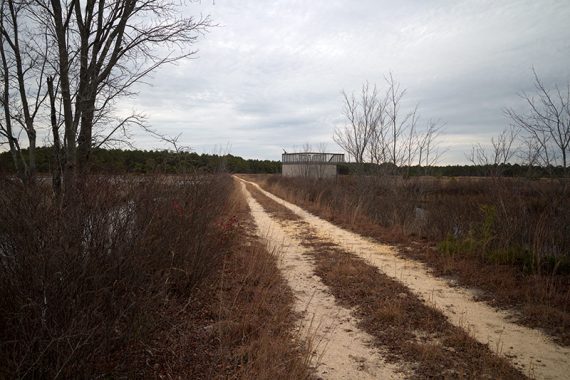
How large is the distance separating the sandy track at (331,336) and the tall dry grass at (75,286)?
1740 mm

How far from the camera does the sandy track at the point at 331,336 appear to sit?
12.0ft

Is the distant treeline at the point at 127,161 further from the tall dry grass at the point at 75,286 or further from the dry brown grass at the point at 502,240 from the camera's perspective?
the dry brown grass at the point at 502,240

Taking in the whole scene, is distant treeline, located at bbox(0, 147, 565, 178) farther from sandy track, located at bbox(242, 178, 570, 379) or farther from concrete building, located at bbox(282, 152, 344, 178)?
concrete building, located at bbox(282, 152, 344, 178)

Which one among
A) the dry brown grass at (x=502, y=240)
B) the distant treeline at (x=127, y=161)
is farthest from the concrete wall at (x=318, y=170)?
the distant treeline at (x=127, y=161)

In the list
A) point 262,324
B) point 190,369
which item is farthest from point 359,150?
point 190,369

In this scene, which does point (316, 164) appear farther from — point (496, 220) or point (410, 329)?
point (410, 329)

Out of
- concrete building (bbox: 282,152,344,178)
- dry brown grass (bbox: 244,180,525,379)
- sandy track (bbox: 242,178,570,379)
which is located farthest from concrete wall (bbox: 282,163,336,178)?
dry brown grass (bbox: 244,180,525,379)

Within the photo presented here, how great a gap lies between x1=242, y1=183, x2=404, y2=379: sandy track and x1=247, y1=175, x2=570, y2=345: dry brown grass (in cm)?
228

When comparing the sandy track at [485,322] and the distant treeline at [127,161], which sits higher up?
the distant treeline at [127,161]

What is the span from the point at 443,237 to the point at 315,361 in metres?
7.58

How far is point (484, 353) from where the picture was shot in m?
3.90

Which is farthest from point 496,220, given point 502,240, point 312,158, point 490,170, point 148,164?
point 312,158

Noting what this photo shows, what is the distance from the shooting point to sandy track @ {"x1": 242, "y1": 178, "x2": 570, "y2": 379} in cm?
377

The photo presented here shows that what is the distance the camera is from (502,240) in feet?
26.8
